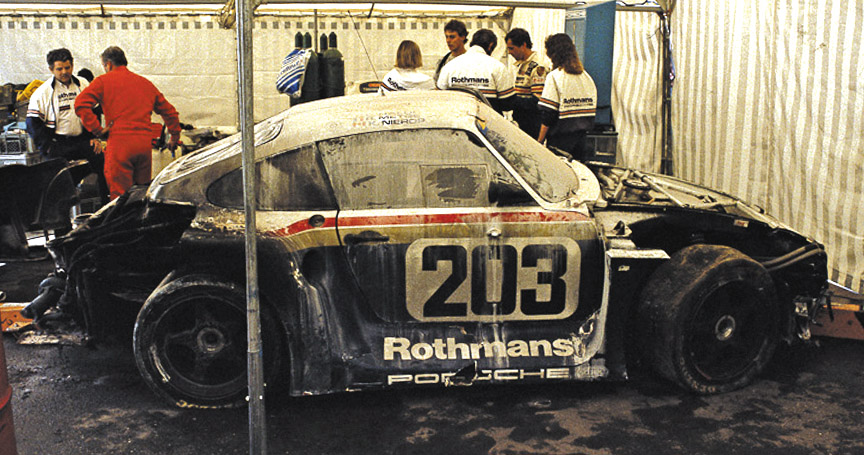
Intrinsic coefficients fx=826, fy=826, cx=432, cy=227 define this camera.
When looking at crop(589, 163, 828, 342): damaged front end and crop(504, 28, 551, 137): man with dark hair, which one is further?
crop(504, 28, 551, 137): man with dark hair

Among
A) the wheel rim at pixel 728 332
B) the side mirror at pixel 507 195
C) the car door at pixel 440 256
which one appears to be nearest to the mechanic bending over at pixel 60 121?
the car door at pixel 440 256

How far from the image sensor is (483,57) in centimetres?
801

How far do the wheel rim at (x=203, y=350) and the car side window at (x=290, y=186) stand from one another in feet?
1.96

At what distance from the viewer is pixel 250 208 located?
324cm

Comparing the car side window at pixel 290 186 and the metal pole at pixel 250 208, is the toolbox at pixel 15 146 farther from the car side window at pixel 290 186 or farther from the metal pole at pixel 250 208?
the metal pole at pixel 250 208

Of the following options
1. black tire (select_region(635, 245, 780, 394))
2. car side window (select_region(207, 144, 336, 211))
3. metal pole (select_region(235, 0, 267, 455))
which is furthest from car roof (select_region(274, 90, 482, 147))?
black tire (select_region(635, 245, 780, 394))

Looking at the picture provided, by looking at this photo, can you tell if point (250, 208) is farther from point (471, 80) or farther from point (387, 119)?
point (471, 80)

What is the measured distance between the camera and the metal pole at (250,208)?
3033mm

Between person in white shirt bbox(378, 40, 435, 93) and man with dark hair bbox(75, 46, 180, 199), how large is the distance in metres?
2.39

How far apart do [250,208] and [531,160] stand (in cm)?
215

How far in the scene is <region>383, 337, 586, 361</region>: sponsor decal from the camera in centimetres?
455

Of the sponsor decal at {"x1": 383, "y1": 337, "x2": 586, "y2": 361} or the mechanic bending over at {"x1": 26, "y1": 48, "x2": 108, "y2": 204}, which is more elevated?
the mechanic bending over at {"x1": 26, "y1": 48, "x2": 108, "y2": 204}

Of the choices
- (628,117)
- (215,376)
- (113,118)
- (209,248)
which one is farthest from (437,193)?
(628,117)

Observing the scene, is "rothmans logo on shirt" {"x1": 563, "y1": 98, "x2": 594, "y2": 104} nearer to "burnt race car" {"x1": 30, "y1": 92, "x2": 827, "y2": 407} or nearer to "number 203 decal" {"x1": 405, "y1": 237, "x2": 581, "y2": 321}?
"burnt race car" {"x1": 30, "y1": 92, "x2": 827, "y2": 407}
